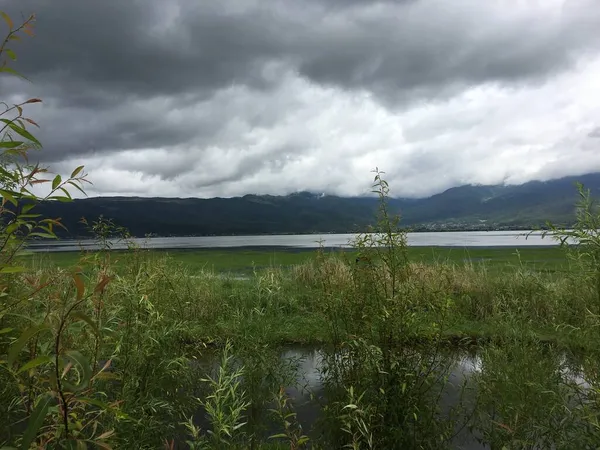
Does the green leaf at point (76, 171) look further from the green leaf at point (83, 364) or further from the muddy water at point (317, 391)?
the muddy water at point (317, 391)

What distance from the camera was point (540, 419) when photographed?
5188 millimetres

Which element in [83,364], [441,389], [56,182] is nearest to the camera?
[83,364]

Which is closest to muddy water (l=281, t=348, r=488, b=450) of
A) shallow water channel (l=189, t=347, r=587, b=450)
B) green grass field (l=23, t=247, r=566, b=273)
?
shallow water channel (l=189, t=347, r=587, b=450)

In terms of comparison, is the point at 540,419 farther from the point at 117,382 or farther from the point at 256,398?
the point at 117,382

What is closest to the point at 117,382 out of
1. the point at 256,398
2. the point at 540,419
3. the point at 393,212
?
the point at 256,398

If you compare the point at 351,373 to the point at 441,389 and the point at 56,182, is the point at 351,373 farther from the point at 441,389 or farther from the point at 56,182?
the point at 56,182

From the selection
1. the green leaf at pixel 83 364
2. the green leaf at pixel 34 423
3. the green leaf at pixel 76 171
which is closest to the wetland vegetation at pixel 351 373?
the green leaf at pixel 76 171

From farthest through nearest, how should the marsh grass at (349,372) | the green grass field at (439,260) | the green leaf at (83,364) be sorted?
1. the green grass field at (439,260)
2. the marsh grass at (349,372)
3. the green leaf at (83,364)

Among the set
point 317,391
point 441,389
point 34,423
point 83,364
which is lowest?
point 317,391

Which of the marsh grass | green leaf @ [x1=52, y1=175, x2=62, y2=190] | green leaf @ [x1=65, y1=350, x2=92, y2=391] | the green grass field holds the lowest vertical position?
the green grass field

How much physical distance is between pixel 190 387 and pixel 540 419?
544 centimetres

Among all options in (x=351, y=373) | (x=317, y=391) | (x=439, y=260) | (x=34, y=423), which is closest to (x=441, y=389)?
(x=351, y=373)

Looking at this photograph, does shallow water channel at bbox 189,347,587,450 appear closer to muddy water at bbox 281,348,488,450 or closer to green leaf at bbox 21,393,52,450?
muddy water at bbox 281,348,488,450

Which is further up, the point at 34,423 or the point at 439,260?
the point at 34,423
